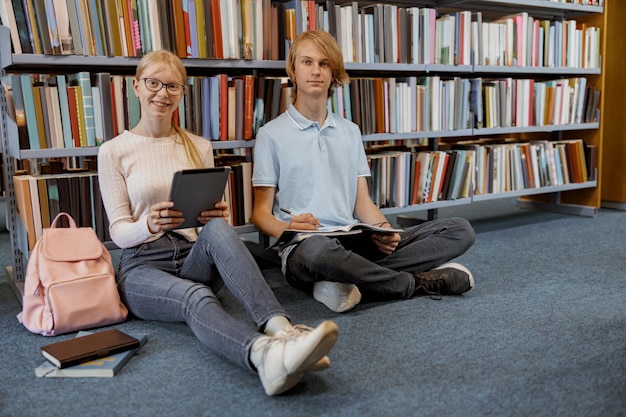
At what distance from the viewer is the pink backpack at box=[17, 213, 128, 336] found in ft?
6.23

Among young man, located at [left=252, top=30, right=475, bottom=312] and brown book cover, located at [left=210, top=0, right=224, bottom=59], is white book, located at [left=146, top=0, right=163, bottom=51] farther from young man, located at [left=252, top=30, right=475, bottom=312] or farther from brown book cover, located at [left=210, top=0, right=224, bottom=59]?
young man, located at [left=252, top=30, right=475, bottom=312]

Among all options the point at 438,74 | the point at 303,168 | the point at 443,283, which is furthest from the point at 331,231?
the point at 438,74

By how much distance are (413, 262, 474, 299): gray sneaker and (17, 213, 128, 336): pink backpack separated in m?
1.04

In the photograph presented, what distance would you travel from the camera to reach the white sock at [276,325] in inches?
64.3

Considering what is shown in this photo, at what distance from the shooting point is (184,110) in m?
2.48

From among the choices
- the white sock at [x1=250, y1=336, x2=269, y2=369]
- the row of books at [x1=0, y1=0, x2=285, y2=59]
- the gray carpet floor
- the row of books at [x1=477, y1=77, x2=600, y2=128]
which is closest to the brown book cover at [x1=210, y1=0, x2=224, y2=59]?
the row of books at [x1=0, y1=0, x2=285, y2=59]

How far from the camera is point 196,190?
6.27ft

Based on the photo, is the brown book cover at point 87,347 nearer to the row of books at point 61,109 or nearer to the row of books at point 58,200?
the row of books at point 58,200

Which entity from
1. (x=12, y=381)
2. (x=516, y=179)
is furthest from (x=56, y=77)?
(x=516, y=179)

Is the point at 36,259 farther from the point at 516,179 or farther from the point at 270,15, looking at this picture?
the point at 516,179

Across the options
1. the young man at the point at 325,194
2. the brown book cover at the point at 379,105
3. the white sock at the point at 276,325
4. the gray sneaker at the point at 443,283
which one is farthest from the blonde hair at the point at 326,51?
the white sock at the point at 276,325

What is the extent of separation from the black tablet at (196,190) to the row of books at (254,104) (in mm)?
579

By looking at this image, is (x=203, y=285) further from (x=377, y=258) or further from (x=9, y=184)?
(x=9, y=184)

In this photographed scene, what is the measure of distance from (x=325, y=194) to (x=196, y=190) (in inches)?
23.5
